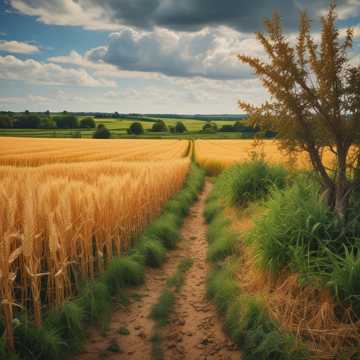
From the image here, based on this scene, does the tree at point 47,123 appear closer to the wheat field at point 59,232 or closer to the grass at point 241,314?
the wheat field at point 59,232

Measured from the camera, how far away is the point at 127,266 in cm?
539

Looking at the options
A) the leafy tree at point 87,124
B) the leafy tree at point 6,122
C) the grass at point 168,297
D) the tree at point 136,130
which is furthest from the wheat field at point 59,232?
the leafy tree at point 87,124

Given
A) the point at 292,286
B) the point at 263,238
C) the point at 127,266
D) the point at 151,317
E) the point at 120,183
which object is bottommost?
the point at 151,317

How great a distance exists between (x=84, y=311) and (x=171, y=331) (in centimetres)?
116

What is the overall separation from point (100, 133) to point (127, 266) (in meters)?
61.2

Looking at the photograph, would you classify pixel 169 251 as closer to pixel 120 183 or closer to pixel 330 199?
pixel 120 183

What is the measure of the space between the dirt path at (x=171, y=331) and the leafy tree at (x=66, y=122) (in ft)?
270

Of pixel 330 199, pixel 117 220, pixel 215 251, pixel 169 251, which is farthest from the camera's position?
pixel 169 251

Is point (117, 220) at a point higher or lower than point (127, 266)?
higher

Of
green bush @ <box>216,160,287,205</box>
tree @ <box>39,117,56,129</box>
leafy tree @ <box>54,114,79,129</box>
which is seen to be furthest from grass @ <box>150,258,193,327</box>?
leafy tree @ <box>54,114,79,129</box>

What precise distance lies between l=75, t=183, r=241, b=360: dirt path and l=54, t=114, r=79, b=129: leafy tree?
82.3 m

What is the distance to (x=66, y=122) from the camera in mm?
82625

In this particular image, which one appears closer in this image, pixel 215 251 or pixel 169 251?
pixel 215 251

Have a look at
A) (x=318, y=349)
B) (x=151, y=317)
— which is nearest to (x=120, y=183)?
(x=151, y=317)
